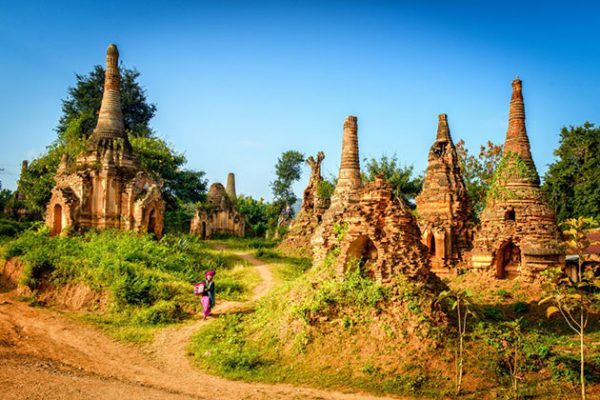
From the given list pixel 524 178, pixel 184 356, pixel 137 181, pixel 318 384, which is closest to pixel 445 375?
pixel 318 384

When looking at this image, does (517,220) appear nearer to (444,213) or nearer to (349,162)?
(444,213)

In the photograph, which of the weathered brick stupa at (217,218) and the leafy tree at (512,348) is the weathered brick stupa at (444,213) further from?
the weathered brick stupa at (217,218)

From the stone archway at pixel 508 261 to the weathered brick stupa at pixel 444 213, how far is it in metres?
1.82

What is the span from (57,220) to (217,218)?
1716 centimetres

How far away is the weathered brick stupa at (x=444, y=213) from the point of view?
19.9 m

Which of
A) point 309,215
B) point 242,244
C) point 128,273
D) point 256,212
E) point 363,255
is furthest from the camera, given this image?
point 256,212

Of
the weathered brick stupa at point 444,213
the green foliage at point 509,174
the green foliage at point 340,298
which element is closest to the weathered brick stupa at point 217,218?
the weathered brick stupa at point 444,213

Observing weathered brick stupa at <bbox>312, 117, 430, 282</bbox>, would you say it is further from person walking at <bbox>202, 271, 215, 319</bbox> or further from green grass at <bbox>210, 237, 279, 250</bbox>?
green grass at <bbox>210, 237, 279, 250</bbox>

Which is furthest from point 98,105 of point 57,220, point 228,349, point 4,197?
point 228,349

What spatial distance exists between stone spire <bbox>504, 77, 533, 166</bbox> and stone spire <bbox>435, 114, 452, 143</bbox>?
2.99 m

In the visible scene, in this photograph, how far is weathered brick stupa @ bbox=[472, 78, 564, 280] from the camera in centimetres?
1661

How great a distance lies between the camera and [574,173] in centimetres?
3472

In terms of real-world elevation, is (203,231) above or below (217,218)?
below

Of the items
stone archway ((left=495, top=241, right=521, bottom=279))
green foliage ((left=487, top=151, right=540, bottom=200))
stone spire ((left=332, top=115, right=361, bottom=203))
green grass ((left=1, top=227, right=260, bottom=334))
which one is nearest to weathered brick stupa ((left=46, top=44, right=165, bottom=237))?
green grass ((left=1, top=227, right=260, bottom=334))
